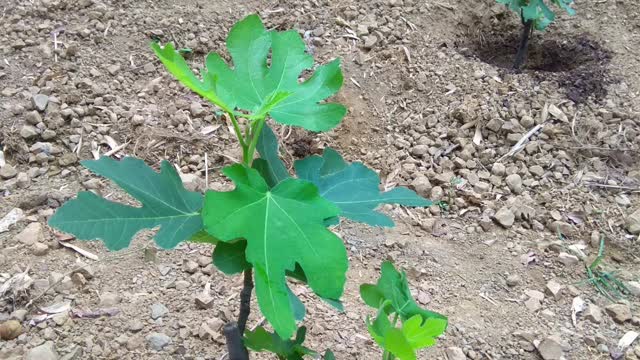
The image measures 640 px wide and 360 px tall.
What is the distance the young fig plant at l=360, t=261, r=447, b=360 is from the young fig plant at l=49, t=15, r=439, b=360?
3cm

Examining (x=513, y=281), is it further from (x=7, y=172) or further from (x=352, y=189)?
(x=7, y=172)

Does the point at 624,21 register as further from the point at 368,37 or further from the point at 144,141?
the point at 144,141

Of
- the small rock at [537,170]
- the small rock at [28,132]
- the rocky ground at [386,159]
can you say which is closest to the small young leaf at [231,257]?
the rocky ground at [386,159]

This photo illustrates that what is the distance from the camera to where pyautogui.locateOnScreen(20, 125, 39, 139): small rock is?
2.73m

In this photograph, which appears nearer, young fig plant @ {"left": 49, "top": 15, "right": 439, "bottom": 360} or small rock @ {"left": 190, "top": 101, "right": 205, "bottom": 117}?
young fig plant @ {"left": 49, "top": 15, "right": 439, "bottom": 360}

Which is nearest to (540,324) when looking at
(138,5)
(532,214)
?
(532,214)

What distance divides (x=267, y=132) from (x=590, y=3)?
3.30 metres

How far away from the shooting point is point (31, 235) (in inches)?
92.3

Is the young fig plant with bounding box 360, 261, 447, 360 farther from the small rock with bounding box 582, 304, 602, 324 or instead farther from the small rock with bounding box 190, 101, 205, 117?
the small rock with bounding box 190, 101, 205, 117

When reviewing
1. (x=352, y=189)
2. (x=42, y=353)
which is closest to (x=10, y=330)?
(x=42, y=353)

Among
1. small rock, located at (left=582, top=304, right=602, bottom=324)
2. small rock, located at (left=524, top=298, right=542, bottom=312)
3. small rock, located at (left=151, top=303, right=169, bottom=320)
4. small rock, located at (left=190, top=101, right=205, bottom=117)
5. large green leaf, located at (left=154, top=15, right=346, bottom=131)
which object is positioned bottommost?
small rock, located at (left=582, top=304, right=602, bottom=324)

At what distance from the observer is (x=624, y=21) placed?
153 inches

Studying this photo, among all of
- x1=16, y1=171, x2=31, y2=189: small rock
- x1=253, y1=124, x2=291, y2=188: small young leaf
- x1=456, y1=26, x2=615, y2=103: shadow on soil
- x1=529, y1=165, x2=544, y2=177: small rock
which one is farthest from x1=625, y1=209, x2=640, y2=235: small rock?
x1=16, y1=171, x2=31, y2=189: small rock

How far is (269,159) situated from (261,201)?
252mm
